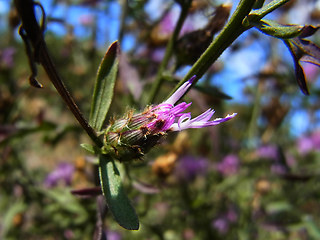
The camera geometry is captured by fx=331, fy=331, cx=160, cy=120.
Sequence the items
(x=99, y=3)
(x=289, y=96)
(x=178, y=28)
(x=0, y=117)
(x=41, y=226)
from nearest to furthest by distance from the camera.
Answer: (x=178, y=28) → (x=0, y=117) → (x=41, y=226) → (x=99, y=3) → (x=289, y=96)

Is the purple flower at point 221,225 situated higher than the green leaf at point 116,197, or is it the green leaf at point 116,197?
the green leaf at point 116,197

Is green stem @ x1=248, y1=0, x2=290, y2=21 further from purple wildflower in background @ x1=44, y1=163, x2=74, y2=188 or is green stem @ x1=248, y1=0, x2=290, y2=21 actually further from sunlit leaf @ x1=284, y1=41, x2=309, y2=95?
purple wildflower in background @ x1=44, y1=163, x2=74, y2=188

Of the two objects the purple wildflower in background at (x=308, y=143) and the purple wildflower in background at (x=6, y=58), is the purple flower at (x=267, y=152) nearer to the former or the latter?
the purple wildflower in background at (x=308, y=143)

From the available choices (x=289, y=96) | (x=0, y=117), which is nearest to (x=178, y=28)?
(x=0, y=117)

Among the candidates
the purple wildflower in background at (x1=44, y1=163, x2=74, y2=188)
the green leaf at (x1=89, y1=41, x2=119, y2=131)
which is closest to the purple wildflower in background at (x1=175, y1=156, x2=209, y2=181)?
the purple wildflower in background at (x1=44, y1=163, x2=74, y2=188)

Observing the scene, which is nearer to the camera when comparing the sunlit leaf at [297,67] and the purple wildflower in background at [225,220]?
the sunlit leaf at [297,67]

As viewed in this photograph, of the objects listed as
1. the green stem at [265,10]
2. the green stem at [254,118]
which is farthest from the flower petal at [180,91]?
the green stem at [254,118]

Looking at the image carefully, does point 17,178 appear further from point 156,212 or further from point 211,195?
point 211,195
